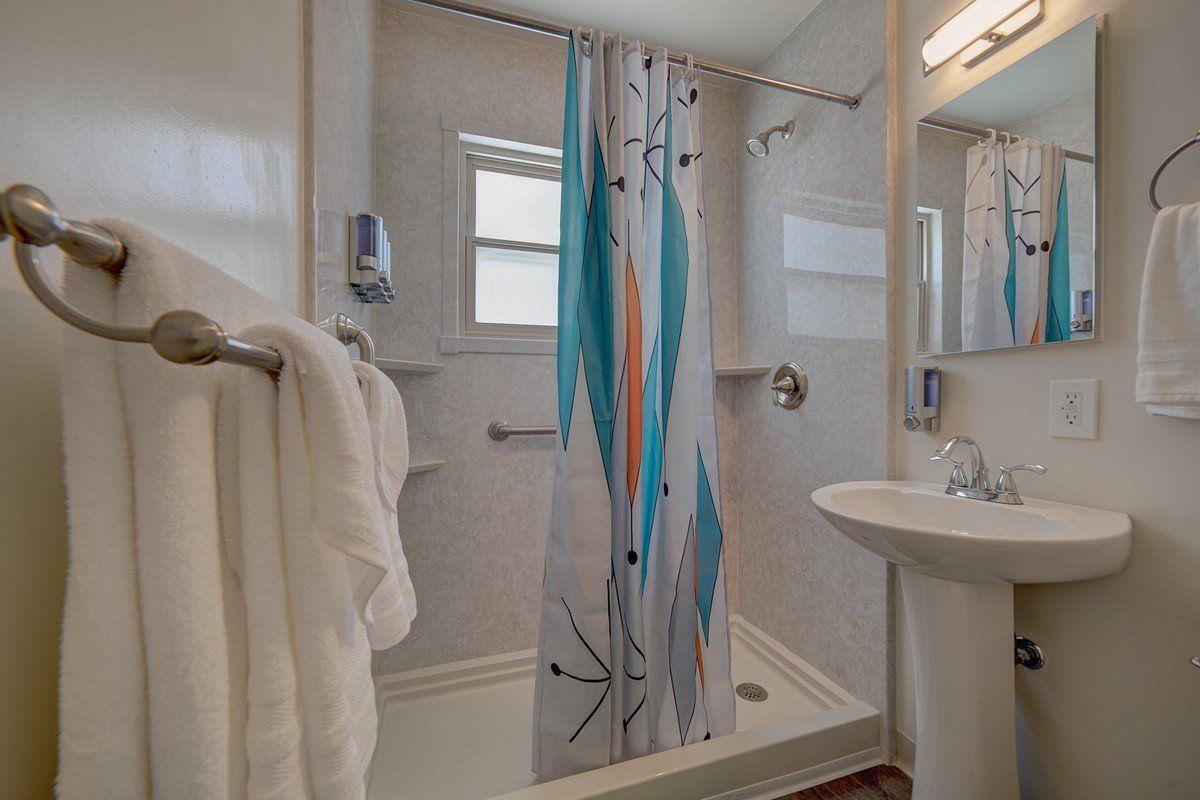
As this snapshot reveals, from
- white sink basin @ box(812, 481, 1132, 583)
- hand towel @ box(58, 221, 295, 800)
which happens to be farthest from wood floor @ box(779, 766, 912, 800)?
hand towel @ box(58, 221, 295, 800)

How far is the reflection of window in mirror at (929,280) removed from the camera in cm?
134

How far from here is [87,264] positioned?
30cm

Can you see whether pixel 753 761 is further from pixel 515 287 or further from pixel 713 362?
pixel 515 287

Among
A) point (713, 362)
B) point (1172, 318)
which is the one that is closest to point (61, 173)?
point (713, 362)

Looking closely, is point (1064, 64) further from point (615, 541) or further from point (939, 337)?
point (615, 541)

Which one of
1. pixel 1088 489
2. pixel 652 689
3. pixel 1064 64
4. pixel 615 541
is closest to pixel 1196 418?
pixel 1088 489

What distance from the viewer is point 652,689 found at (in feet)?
4.16

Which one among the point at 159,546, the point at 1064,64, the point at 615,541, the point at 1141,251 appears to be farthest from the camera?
the point at 615,541

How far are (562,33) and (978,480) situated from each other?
1515mm

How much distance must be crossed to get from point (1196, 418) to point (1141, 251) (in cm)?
33

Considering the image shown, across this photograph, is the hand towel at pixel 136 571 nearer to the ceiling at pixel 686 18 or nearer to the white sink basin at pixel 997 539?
the white sink basin at pixel 997 539

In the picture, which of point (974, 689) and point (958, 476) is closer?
point (974, 689)

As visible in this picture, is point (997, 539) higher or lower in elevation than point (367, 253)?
lower

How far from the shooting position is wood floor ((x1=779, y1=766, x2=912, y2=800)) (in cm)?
130
